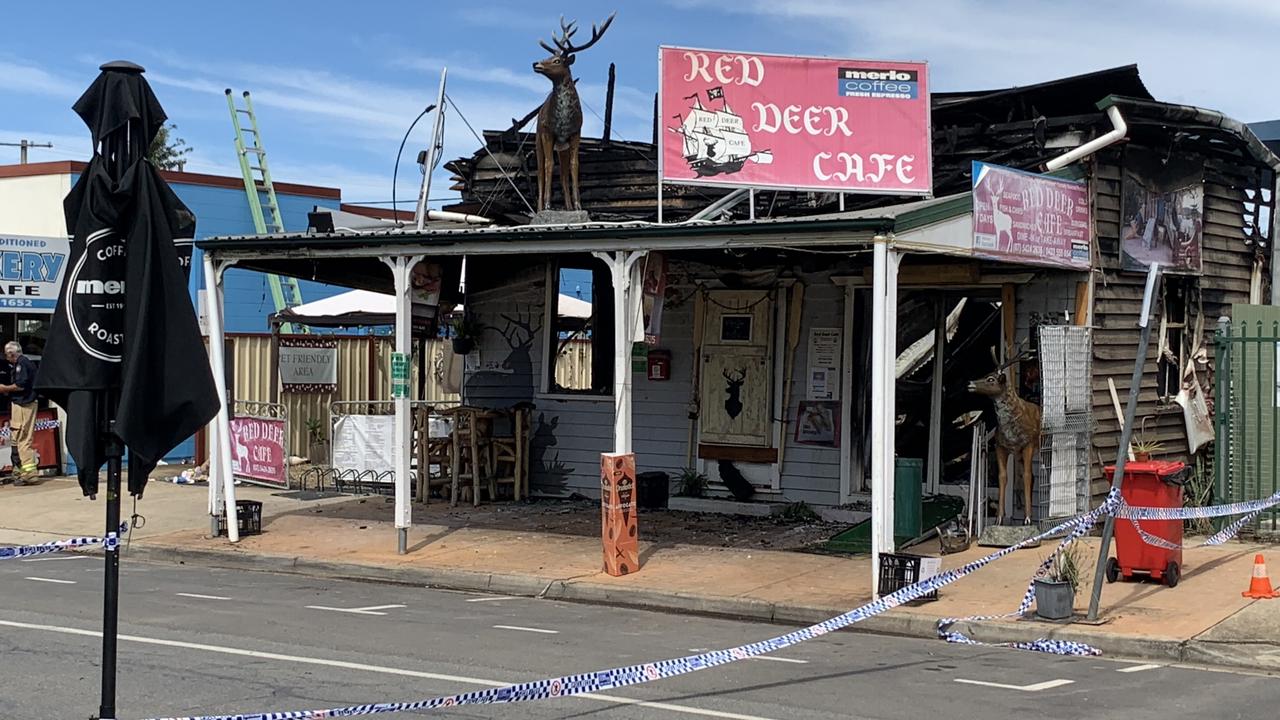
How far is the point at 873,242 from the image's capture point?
456 inches

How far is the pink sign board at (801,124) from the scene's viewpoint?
1373 cm

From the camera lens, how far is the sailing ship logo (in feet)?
45.0

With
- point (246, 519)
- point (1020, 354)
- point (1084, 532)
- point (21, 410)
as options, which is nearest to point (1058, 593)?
point (1084, 532)

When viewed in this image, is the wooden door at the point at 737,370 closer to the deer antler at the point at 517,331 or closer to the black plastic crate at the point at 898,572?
the deer antler at the point at 517,331

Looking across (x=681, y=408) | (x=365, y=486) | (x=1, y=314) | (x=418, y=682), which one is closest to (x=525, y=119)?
(x=681, y=408)

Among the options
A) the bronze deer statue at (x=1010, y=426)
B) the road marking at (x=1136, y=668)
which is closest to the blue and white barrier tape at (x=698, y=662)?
the road marking at (x=1136, y=668)

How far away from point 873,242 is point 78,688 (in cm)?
678

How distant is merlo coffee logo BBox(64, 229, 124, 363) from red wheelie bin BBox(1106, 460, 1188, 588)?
27.5 ft

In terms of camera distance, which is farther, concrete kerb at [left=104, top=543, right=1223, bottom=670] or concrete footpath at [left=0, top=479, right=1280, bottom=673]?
concrete footpath at [left=0, top=479, right=1280, bottom=673]

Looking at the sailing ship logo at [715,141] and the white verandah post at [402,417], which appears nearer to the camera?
the sailing ship logo at [715,141]

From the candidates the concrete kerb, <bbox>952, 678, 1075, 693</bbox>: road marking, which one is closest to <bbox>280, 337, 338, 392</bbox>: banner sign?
the concrete kerb

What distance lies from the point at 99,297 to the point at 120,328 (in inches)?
5.6

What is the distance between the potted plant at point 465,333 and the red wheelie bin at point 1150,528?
31.3ft

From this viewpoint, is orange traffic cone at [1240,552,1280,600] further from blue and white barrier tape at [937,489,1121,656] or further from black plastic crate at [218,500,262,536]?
black plastic crate at [218,500,262,536]
